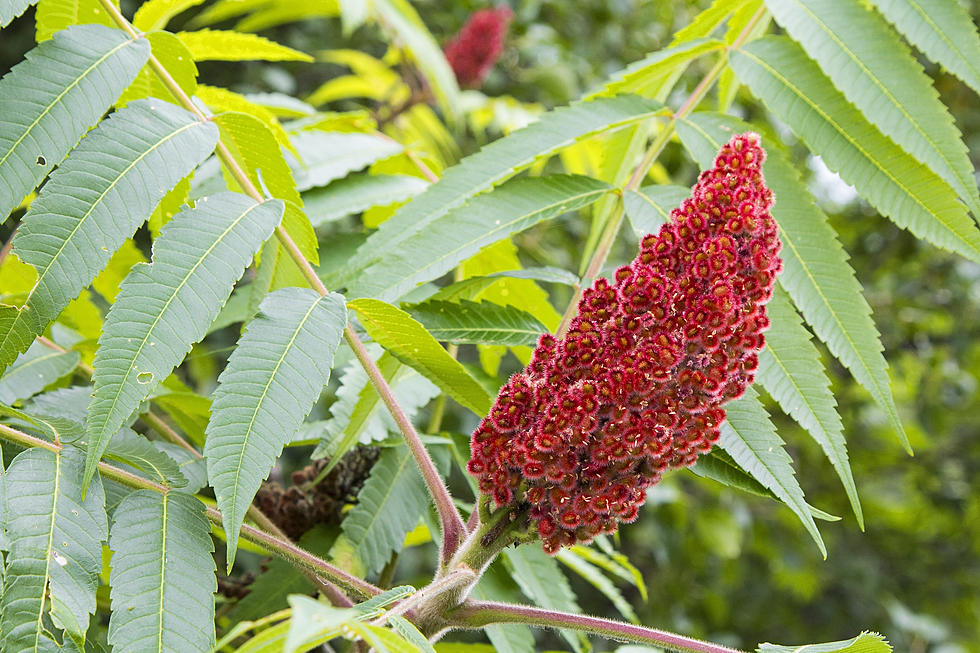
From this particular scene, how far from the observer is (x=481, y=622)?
1330 millimetres

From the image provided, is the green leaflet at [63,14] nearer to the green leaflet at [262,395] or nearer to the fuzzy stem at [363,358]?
the fuzzy stem at [363,358]

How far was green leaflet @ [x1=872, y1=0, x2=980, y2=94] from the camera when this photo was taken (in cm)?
151

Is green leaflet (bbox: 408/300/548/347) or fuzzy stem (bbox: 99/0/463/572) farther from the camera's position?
green leaflet (bbox: 408/300/548/347)

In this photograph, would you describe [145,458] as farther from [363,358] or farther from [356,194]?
[356,194]

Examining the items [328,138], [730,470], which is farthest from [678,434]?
[328,138]

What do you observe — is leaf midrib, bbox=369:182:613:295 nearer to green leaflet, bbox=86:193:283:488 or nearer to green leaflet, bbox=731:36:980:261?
green leaflet, bbox=86:193:283:488

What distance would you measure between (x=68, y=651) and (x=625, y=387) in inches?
29.5

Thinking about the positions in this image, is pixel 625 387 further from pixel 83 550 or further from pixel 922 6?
pixel 922 6

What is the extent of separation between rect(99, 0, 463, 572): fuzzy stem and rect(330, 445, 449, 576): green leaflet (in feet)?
0.92

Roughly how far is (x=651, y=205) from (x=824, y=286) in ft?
1.09

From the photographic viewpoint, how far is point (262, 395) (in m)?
1.16

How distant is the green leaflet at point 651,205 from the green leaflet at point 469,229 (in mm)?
59

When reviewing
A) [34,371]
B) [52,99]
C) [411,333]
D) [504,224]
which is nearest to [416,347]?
[411,333]

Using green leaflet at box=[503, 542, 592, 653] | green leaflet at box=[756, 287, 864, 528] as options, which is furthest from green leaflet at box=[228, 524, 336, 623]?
green leaflet at box=[756, 287, 864, 528]
